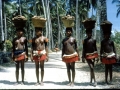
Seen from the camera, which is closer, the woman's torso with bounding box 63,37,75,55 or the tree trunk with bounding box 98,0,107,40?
the woman's torso with bounding box 63,37,75,55

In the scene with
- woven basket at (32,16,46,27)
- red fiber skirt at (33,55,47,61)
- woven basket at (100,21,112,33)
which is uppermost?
woven basket at (32,16,46,27)

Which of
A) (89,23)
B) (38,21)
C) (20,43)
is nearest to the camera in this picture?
(38,21)

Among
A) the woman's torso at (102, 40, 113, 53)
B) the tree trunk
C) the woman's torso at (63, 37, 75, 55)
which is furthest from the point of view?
the tree trunk

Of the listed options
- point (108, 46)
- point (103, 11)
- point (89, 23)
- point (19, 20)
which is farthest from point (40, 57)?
point (103, 11)

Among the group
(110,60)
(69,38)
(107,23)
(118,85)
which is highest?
(107,23)

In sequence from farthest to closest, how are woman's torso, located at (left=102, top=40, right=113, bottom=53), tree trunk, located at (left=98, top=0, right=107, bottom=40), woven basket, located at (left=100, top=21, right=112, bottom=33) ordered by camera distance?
tree trunk, located at (left=98, top=0, right=107, bottom=40) → woman's torso, located at (left=102, top=40, right=113, bottom=53) → woven basket, located at (left=100, top=21, right=112, bottom=33)

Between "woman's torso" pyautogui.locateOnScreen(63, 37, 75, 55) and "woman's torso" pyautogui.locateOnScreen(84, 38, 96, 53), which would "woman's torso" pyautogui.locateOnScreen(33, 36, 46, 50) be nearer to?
"woman's torso" pyautogui.locateOnScreen(63, 37, 75, 55)

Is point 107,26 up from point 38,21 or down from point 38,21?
down

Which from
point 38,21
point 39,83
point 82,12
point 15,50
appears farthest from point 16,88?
point 82,12

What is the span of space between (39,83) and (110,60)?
97.1 inches

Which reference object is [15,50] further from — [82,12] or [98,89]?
[82,12]

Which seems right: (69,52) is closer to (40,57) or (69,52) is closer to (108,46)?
(40,57)

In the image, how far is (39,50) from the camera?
8.12 meters

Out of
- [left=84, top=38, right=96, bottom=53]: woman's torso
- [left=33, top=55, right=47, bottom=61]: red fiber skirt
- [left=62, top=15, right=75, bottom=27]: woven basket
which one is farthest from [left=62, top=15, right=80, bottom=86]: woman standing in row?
[left=33, top=55, right=47, bottom=61]: red fiber skirt
